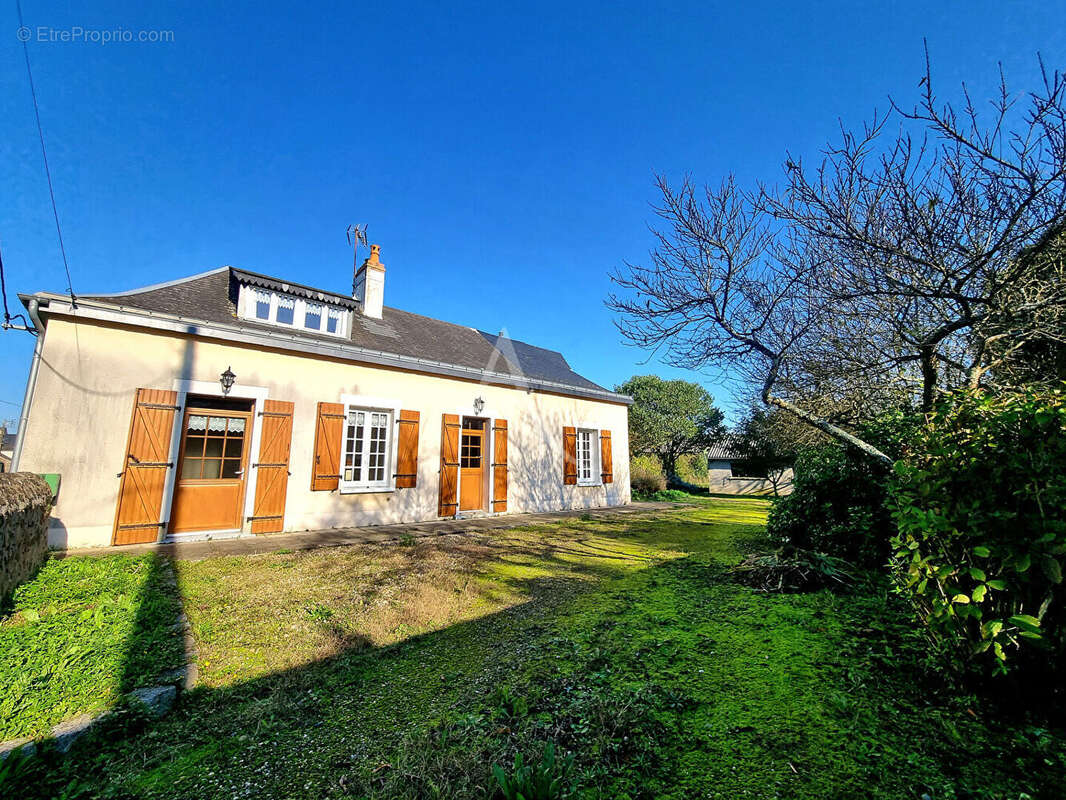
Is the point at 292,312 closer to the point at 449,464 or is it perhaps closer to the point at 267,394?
the point at 267,394

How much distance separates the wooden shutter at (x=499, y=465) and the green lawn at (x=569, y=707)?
558 cm

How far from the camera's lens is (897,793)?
139cm

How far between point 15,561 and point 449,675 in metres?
4.14

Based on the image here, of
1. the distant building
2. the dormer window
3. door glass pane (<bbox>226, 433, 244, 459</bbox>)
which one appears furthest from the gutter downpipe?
the distant building

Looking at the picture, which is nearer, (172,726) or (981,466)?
Result: (981,466)

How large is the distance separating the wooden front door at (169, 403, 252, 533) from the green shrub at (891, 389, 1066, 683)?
8.00 meters

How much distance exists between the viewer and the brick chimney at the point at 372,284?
10.2m

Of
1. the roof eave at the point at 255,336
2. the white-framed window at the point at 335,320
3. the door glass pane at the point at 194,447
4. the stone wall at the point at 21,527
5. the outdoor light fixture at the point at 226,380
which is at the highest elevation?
the white-framed window at the point at 335,320

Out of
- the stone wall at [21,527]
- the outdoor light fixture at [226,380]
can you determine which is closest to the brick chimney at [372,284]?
the outdoor light fixture at [226,380]

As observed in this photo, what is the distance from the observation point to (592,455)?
12.0m

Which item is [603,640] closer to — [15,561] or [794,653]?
[794,653]

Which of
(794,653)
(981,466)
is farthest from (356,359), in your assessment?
(981,466)

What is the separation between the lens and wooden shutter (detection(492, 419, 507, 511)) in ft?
31.1

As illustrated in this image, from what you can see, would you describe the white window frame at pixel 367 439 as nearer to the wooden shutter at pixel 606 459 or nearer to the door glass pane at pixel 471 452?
the door glass pane at pixel 471 452
